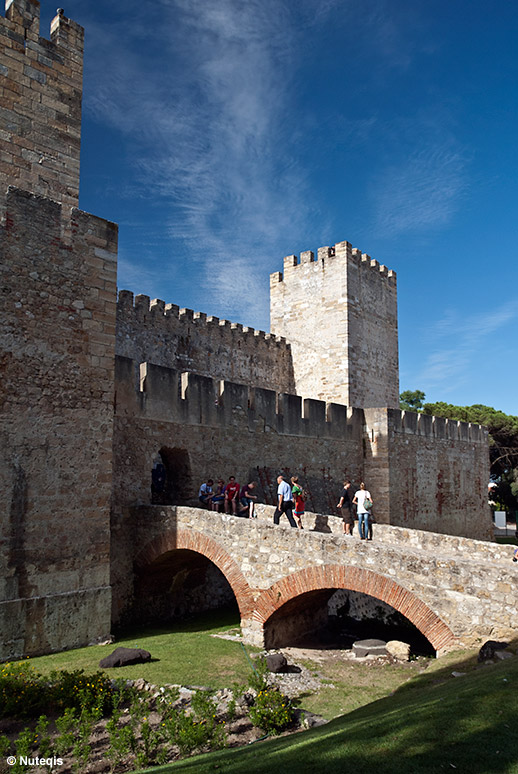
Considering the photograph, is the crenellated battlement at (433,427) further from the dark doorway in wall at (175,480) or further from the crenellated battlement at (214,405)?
the dark doorway in wall at (175,480)

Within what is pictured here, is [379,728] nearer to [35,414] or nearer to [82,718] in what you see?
[82,718]

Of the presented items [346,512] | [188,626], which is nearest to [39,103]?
[346,512]

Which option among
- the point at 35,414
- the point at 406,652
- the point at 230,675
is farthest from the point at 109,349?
the point at 406,652

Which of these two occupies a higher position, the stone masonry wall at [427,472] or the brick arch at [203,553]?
the stone masonry wall at [427,472]

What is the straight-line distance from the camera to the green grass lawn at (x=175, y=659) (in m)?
8.02

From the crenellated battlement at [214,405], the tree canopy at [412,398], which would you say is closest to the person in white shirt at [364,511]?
the crenellated battlement at [214,405]

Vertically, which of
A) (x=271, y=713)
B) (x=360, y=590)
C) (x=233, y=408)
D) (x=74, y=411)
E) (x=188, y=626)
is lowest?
(x=188, y=626)

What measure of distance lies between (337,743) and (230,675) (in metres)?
4.00

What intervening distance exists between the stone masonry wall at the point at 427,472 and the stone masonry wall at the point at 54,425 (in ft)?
35.2

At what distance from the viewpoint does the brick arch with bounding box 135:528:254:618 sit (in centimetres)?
1006

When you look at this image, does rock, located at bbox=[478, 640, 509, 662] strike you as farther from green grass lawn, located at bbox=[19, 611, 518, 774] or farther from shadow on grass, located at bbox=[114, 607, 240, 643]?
shadow on grass, located at bbox=[114, 607, 240, 643]

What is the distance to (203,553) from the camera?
1074 cm

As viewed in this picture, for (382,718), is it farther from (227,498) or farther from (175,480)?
(175,480)

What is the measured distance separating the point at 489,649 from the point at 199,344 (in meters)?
15.0
